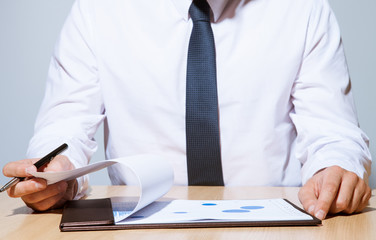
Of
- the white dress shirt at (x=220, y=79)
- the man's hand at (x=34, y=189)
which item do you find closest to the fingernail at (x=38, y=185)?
the man's hand at (x=34, y=189)

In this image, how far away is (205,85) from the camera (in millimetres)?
1268

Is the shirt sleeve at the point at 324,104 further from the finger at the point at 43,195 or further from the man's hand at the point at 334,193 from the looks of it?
the finger at the point at 43,195

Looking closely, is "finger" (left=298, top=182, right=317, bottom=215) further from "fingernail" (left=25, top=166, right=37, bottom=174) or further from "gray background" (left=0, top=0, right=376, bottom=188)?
"gray background" (left=0, top=0, right=376, bottom=188)

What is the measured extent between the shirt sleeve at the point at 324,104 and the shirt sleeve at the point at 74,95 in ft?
1.75

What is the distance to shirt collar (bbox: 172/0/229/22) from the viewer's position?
1.33 metres

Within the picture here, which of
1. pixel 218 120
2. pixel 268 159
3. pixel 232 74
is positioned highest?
pixel 232 74

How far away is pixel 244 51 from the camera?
135cm

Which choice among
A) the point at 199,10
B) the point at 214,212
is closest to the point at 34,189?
the point at 214,212

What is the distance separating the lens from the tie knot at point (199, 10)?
1.31m

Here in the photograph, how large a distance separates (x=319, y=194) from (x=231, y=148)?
1.63 ft

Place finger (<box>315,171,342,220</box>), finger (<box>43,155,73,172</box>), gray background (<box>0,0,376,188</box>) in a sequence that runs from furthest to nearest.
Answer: gray background (<box>0,0,376,188</box>), finger (<box>43,155,73,172</box>), finger (<box>315,171,342,220</box>)

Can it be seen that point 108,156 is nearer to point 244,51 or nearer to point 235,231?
point 244,51

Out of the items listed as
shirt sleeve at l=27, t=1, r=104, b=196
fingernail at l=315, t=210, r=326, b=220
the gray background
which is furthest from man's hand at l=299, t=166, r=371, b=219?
the gray background

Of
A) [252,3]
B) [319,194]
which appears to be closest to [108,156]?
[252,3]
